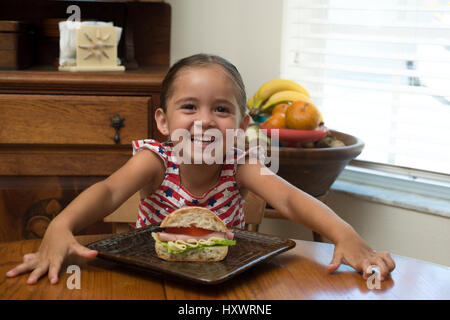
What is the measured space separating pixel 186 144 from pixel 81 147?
0.79 metres

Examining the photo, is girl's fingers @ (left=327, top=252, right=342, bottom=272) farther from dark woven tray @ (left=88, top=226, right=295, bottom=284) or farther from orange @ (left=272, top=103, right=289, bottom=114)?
orange @ (left=272, top=103, right=289, bottom=114)

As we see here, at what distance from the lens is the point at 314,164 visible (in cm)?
169

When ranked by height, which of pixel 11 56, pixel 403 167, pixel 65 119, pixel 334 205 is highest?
pixel 11 56

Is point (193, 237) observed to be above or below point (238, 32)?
below

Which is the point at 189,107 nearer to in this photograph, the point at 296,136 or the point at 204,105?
the point at 204,105

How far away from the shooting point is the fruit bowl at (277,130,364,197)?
5.47 ft

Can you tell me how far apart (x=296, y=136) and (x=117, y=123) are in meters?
0.56

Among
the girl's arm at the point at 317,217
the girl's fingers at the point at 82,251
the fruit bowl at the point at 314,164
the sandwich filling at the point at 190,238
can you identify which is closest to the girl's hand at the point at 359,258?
the girl's arm at the point at 317,217

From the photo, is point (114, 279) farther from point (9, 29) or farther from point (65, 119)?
point (9, 29)

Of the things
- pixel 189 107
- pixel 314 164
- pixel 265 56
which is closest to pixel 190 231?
pixel 189 107

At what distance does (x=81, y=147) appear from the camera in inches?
73.9

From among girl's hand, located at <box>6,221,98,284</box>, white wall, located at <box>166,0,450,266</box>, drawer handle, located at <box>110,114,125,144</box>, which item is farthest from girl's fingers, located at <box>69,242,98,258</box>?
white wall, located at <box>166,0,450,266</box>

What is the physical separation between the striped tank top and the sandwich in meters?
0.39
